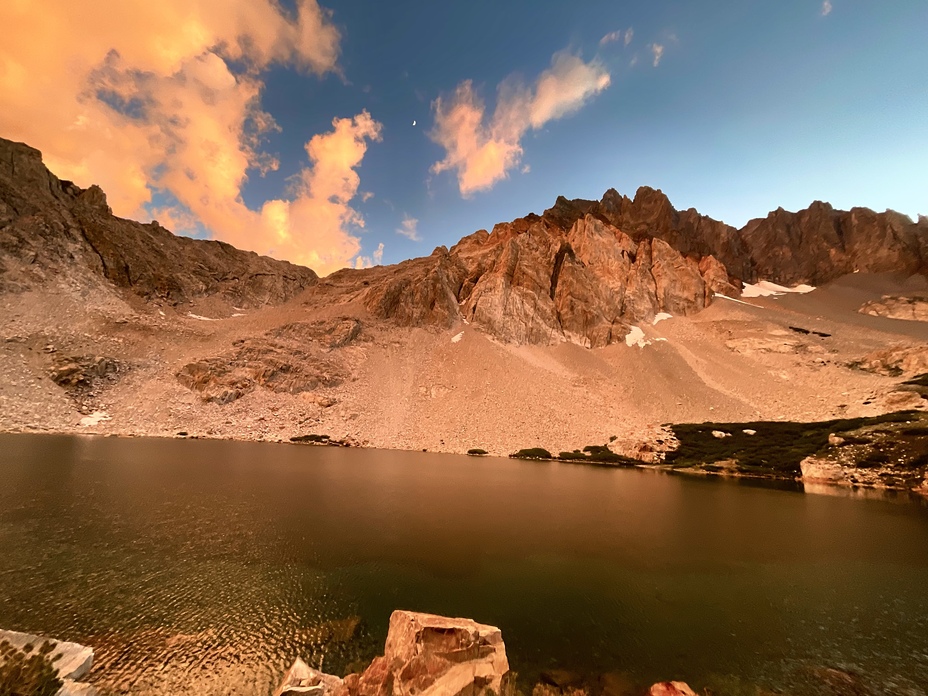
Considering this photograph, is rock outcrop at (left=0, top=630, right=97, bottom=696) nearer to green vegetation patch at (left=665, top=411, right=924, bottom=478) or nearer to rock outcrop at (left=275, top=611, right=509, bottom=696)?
rock outcrop at (left=275, top=611, right=509, bottom=696)

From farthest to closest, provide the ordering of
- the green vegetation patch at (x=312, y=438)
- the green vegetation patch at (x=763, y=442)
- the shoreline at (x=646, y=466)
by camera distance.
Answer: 1. the green vegetation patch at (x=312, y=438)
2. the green vegetation patch at (x=763, y=442)
3. the shoreline at (x=646, y=466)

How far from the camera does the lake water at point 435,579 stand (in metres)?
10.8

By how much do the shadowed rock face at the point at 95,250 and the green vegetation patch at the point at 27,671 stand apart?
97.6 metres

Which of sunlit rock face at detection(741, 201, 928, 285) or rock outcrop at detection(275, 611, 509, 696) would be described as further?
sunlit rock face at detection(741, 201, 928, 285)

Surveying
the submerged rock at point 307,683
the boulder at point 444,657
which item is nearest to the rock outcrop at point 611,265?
the boulder at point 444,657

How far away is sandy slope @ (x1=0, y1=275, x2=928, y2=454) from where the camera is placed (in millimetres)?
63250

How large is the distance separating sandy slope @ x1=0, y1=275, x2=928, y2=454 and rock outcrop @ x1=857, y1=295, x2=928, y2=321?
8.30 m

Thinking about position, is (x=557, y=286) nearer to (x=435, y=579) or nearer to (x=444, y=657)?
(x=435, y=579)

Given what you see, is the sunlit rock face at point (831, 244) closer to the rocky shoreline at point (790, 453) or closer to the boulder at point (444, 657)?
the rocky shoreline at point (790, 453)

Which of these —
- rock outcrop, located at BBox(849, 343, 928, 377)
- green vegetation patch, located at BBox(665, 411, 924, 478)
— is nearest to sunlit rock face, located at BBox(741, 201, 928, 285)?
rock outcrop, located at BBox(849, 343, 928, 377)

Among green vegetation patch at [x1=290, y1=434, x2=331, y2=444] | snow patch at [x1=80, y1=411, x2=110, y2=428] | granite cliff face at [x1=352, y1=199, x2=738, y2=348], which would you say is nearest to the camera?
snow patch at [x1=80, y1=411, x2=110, y2=428]

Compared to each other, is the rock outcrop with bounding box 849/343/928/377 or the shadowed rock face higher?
the shadowed rock face

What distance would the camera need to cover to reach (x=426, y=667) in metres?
8.38

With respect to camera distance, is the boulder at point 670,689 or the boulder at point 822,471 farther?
the boulder at point 822,471
